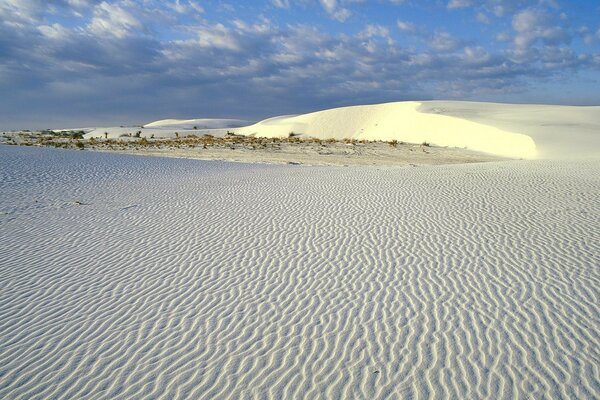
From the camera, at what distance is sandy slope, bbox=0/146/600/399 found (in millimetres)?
3465

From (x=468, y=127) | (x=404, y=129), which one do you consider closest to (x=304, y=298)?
(x=468, y=127)

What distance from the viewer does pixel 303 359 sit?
3723 mm

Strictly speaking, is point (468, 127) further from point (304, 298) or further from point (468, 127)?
point (304, 298)

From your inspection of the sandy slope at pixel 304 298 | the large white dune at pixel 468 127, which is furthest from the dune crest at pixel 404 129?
the sandy slope at pixel 304 298

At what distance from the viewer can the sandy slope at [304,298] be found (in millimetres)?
3465

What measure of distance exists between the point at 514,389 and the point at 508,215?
5993mm

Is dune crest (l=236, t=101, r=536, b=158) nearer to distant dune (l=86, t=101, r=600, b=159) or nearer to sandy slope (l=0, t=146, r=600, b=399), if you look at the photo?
distant dune (l=86, t=101, r=600, b=159)

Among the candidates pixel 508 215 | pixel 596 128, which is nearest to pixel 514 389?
pixel 508 215

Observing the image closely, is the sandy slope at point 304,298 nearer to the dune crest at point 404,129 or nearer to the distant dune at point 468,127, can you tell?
the distant dune at point 468,127

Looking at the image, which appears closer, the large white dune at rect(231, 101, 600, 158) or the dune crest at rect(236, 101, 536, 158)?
the large white dune at rect(231, 101, 600, 158)

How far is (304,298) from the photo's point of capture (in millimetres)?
4949

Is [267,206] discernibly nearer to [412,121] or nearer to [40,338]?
[40,338]

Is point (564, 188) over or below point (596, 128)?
below

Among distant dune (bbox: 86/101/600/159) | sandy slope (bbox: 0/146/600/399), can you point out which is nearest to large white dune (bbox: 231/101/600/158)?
distant dune (bbox: 86/101/600/159)
